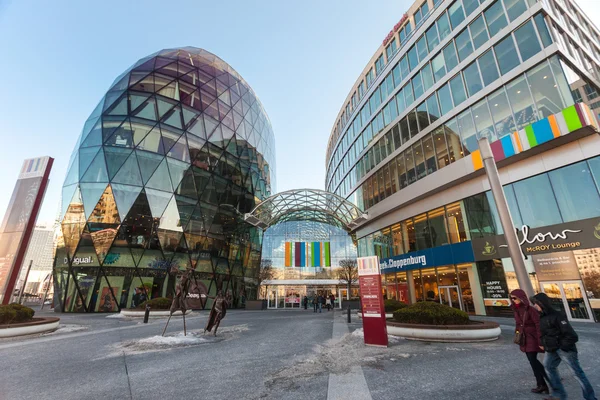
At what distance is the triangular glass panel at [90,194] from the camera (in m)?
23.1

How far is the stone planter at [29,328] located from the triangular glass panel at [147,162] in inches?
617

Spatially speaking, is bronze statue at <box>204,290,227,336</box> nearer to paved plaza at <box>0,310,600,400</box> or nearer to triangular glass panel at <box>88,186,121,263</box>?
paved plaza at <box>0,310,600,400</box>

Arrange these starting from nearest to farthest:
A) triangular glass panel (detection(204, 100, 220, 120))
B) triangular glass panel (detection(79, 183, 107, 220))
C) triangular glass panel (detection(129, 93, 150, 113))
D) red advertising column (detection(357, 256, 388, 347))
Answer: red advertising column (detection(357, 256, 388, 347)) → triangular glass panel (detection(79, 183, 107, 220)) → triangular glass panel (detection(129, 93, 150, 113)) → triangular glass panel (detection(204, 100, 220, 120))

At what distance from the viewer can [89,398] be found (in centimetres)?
428

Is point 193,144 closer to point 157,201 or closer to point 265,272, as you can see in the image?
point 157,201

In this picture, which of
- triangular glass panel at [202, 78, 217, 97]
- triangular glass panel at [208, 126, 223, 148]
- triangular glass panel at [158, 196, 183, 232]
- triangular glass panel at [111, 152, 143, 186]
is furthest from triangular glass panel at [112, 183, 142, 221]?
triangular glass panel at [202, 78, 217, 97]

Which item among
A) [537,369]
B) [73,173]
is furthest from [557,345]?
[73,173]

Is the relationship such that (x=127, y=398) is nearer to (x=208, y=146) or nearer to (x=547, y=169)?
(x=547, y=169)

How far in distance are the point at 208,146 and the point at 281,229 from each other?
16.7 m

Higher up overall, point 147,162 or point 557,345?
point 147,162

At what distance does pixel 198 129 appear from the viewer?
29.1m

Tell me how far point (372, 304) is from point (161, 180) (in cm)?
2335

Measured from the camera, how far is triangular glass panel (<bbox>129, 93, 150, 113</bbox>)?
27.3 m

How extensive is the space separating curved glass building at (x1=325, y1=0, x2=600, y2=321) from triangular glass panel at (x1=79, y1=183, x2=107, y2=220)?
26.3m
